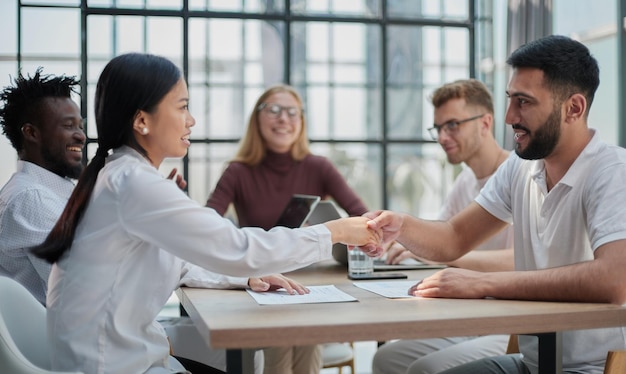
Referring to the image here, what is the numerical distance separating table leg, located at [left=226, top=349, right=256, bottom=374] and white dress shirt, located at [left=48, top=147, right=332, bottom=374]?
0.71 ft

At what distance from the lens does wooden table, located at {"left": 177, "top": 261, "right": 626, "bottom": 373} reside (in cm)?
142

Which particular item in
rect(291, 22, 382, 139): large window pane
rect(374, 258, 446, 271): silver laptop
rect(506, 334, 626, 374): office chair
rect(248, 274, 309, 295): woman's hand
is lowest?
rect(506, 334, 626, 374): office chair

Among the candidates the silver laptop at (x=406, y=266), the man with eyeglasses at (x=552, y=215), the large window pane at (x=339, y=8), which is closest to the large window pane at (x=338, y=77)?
the large window pane at (x=339, y=8)

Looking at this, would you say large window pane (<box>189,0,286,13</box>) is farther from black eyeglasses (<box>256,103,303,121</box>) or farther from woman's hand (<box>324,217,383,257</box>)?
woman's hand (<box>324,217,383,257</box>)

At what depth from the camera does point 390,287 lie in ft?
6.81

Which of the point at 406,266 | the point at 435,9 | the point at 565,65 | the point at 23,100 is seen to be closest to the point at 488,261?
the point at 406,266

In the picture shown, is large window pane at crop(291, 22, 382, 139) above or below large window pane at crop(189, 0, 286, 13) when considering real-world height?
below

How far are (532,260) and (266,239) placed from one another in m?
0.89

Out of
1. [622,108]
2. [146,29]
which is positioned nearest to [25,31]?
[146,29]

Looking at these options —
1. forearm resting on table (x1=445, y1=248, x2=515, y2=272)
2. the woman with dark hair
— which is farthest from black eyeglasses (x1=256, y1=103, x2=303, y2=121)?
the woman with dark hair

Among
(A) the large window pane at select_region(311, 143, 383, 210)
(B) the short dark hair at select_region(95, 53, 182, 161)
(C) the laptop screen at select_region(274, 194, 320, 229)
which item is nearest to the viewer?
(B) the short dark hair at select_region(95, 53, 182, 161)

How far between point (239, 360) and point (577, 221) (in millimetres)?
1040

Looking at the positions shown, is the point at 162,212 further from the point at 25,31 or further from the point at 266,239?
the point at 25,31

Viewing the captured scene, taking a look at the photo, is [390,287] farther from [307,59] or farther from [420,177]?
[420,177]
